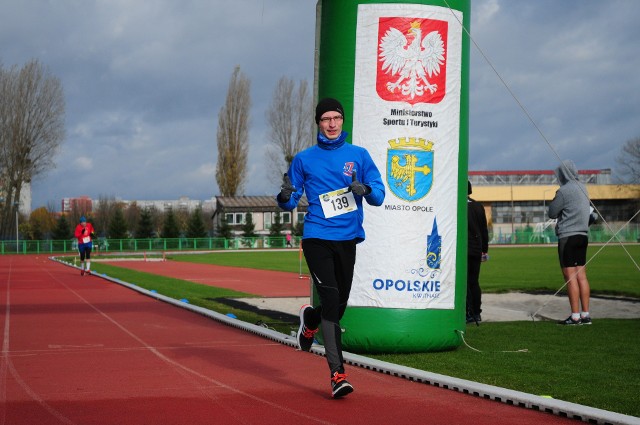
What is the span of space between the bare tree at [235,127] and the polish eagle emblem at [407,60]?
81.1 m

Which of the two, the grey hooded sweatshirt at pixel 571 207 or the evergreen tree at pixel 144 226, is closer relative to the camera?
the grey hooded sweatshirt at pixel 571 207

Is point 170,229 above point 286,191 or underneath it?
above

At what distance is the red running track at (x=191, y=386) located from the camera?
5.25m

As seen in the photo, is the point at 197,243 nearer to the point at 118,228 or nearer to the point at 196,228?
the point at 196,228

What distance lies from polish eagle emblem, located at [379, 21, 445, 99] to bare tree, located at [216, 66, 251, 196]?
81.1 meters

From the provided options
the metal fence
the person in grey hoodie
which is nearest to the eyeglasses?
the person in grey hoodie

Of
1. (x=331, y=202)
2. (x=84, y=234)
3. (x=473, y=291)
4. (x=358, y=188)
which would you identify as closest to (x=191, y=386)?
(x=331, y=202)

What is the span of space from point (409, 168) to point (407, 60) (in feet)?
3.60

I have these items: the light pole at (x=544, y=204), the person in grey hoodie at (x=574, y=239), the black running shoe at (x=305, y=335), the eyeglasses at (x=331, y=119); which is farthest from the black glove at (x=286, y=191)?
the light pole at (x=544, y=204)

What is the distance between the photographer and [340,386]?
226 inches

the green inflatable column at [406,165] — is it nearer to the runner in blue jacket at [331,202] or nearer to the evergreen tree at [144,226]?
the runner in blue jacket at [331,202]

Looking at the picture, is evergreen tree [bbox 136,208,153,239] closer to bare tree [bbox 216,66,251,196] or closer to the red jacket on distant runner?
bare tree [bbox 216,66,251,196]

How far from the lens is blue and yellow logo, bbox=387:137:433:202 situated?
8203 mm

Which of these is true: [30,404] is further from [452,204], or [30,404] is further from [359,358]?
[452,204]
